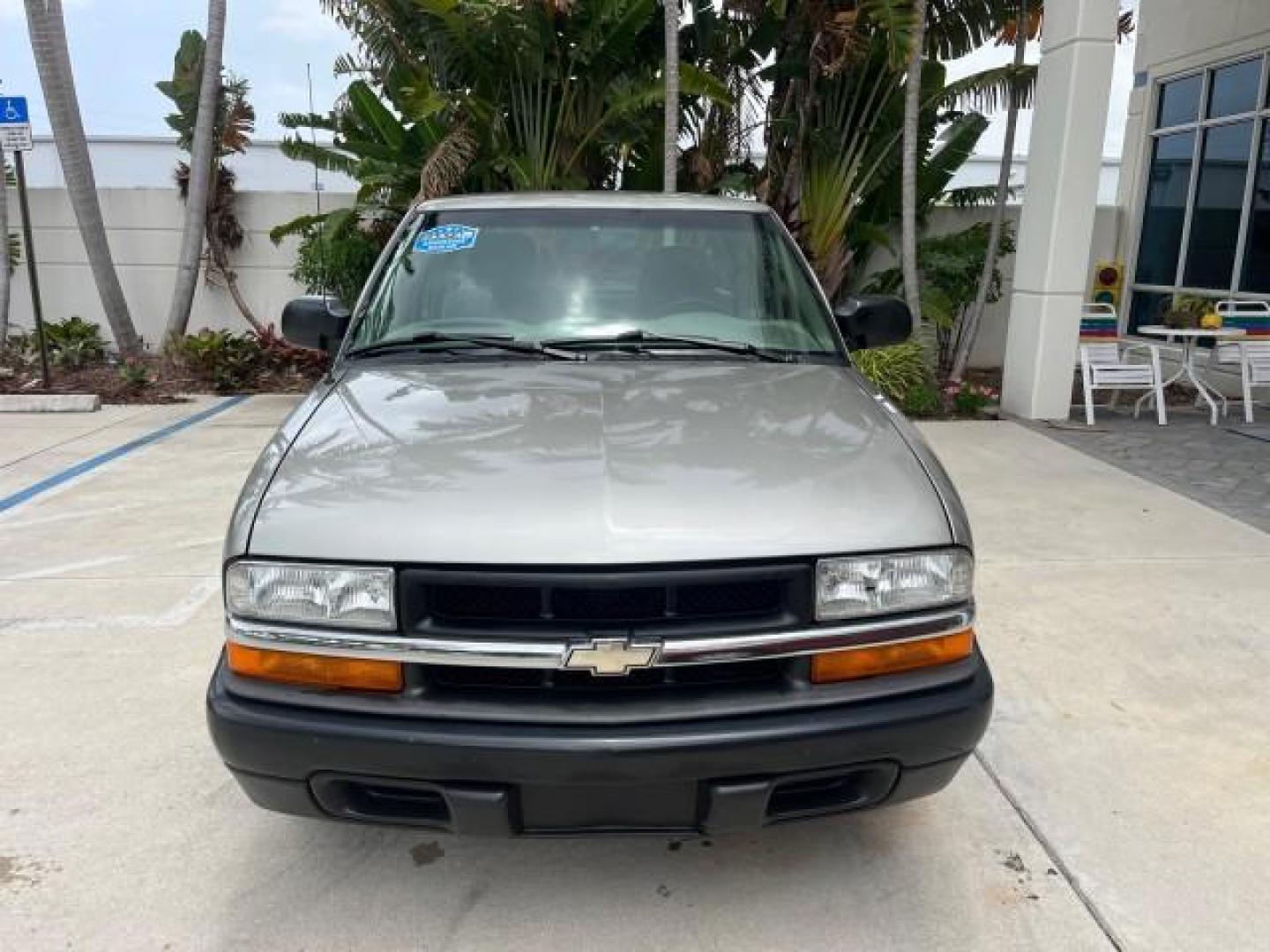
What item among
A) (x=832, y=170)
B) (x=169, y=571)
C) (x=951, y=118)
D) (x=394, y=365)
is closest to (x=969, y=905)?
(x=394, y=365)

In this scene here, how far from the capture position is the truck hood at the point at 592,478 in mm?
2055

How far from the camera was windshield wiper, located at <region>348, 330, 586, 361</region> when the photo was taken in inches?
121

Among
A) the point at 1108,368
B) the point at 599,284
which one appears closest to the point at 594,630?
the point at 599,284

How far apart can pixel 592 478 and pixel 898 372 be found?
23.5 ft

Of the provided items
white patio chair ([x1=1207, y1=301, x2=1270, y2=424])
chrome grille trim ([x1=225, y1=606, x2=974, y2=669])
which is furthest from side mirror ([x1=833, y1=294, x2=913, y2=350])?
white patio chair ([x1=1207, y1=301, x2=1270, y2=424])

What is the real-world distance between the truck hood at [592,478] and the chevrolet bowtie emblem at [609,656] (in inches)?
7.1

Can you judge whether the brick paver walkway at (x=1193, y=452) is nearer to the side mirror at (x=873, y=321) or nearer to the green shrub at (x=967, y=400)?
the green shrub at (x=967, y=400)

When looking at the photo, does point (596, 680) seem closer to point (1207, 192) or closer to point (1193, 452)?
point (1193, 452)

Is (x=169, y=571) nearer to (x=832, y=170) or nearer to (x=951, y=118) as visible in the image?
(x=832, y=170)

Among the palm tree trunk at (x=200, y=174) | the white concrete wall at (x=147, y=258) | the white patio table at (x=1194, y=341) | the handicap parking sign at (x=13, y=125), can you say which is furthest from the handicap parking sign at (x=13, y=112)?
the white patio table at (x=1194, y=341)

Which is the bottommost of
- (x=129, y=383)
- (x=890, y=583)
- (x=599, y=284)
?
(x=129, y=383)

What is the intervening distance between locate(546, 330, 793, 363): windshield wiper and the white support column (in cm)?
608

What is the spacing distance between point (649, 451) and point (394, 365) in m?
1.12

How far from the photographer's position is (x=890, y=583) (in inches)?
85.5
